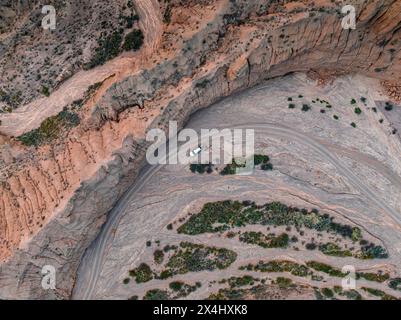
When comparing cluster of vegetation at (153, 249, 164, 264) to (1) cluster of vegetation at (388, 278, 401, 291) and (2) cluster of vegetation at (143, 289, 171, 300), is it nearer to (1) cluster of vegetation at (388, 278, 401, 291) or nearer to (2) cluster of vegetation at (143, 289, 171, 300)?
(2) cluster of vegetation at (143, 289, 171, 300)

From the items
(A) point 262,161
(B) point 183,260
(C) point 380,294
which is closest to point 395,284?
(C) point 380,294

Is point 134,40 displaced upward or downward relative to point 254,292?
upward

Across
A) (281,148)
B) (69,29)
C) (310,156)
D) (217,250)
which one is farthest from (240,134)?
(69,29)

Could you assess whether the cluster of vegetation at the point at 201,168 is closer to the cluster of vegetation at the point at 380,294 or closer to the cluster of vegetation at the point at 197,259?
the cluster of vegetation at the point at 197,259

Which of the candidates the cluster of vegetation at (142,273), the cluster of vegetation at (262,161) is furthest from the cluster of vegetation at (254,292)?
the cluster of vegetation at (262,161)

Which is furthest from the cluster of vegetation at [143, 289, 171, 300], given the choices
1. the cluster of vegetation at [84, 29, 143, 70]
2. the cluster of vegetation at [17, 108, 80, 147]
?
the cluster of vegetation at [84, 29, 143, 70]

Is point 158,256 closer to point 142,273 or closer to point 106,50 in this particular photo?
point 142,273
